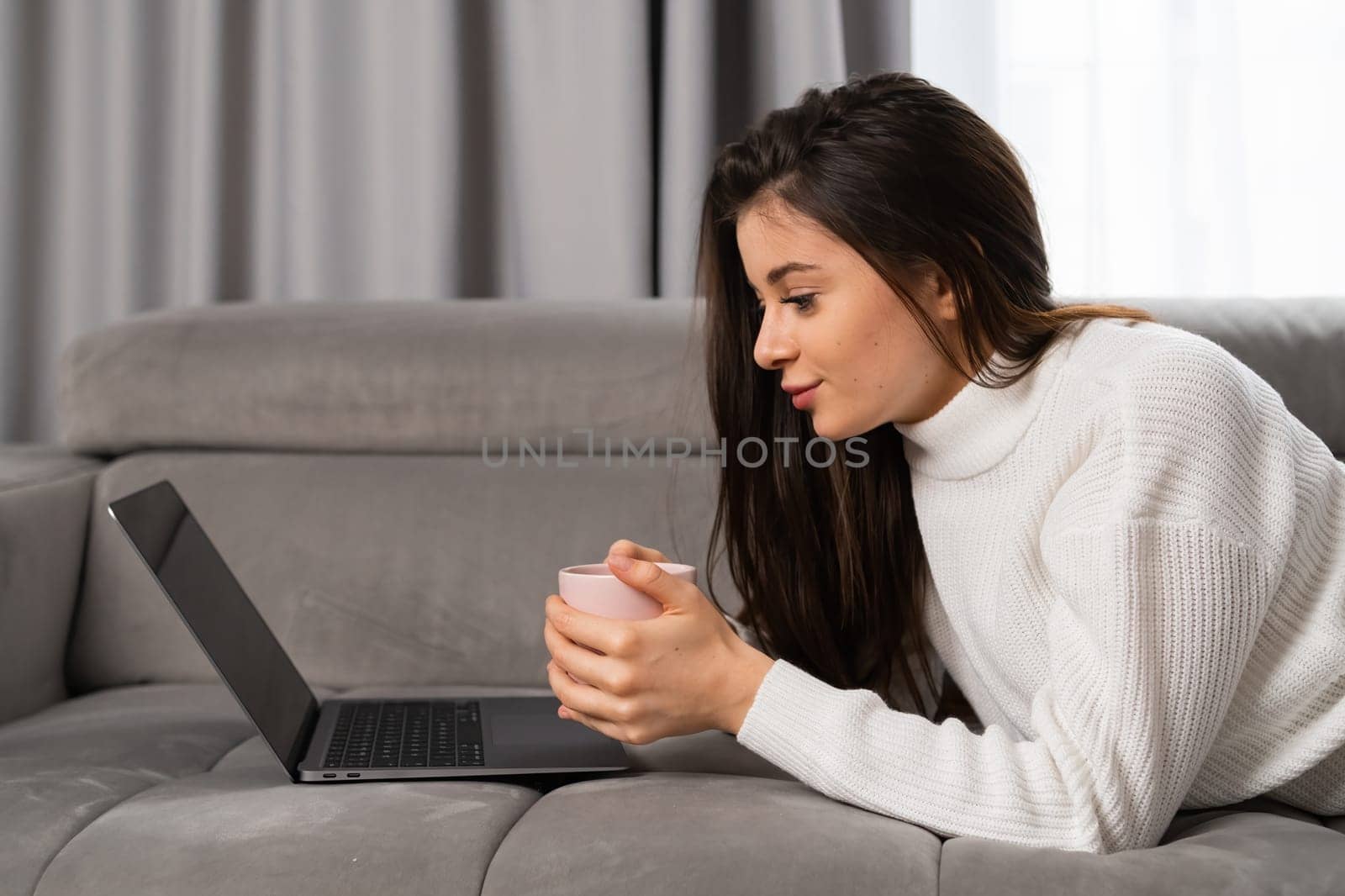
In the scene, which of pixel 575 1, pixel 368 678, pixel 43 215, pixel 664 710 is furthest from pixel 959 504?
pixel 43 215

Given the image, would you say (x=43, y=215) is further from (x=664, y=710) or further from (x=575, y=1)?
(x=664, y=710)

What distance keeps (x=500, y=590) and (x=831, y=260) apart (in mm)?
693

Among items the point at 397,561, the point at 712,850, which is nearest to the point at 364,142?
the point at 397,561

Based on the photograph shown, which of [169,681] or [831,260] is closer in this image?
[831,260]

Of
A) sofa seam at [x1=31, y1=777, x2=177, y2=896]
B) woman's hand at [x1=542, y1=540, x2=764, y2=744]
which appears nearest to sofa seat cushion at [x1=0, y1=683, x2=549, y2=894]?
sofa seam at [x1=31, y1=777, x2=177, y2=896]

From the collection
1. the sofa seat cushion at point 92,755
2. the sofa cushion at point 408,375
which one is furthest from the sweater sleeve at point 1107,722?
the sofa cushion at point 408,375

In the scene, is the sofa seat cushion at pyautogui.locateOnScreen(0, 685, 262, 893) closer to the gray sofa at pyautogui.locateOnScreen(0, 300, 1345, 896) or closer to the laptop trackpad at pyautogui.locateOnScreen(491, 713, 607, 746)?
the gray sofa at pyautogui.locateOnScreen(0, 300, 1345, 896)

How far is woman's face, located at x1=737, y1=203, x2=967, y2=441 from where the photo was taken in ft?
3.37

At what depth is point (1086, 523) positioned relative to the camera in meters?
0.87

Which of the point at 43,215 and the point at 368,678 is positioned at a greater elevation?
the point at 43,215

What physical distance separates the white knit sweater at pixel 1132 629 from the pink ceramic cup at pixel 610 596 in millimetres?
104

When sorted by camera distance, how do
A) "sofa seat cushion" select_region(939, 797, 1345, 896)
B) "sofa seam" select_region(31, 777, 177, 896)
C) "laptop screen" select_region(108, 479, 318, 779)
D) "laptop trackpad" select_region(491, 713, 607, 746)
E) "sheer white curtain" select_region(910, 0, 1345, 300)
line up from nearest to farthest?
1. "sofa seat cushion" select_region(939, 797, 1345, 896)
2. "sofa seam" select_region(31, 777, 177, 896)
3. "laptop screen" select_region(108, 479, 318, 779)
4. "laptop trackpad" select_region(491, 713, 607, 746)
5. "sheer white curtain" select_region(910, 0, 1345, 300)

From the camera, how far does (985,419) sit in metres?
1.06

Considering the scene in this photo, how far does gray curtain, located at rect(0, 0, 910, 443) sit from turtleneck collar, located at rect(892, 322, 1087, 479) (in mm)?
921
